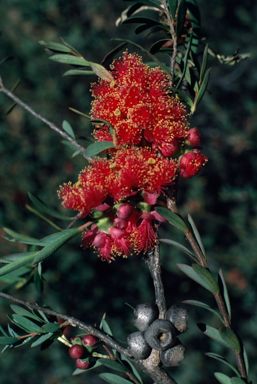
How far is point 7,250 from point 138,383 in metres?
1.70

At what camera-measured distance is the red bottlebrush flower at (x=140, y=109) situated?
476 millimetres

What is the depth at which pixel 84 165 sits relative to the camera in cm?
207

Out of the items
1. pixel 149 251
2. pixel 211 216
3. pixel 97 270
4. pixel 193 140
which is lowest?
pixel 211 216

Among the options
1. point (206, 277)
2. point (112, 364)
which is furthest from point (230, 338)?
point (112, 364)

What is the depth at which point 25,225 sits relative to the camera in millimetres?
1962

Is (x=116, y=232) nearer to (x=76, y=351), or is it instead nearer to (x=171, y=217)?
(x=171, y=217)

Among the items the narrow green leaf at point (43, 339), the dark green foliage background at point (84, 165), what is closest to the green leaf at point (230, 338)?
the narrow green leaf at point (43, 339)

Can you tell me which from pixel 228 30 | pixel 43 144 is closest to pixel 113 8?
pixel 228 30

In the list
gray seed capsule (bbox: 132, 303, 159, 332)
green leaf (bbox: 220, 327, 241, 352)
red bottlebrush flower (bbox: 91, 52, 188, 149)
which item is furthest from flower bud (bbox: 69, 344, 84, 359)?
red bottlebrush flower (bbox: 91, 52, 188, 149)

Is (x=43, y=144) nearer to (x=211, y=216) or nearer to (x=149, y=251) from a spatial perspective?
(x=211, y=216)

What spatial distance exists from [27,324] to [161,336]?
0.22 meters

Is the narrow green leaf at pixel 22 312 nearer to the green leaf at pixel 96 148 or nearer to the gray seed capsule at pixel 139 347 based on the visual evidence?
the gray seed capsule at pixel 139 347

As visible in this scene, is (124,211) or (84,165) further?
(84,165)

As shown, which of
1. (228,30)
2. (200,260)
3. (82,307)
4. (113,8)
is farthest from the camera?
(113,8)
